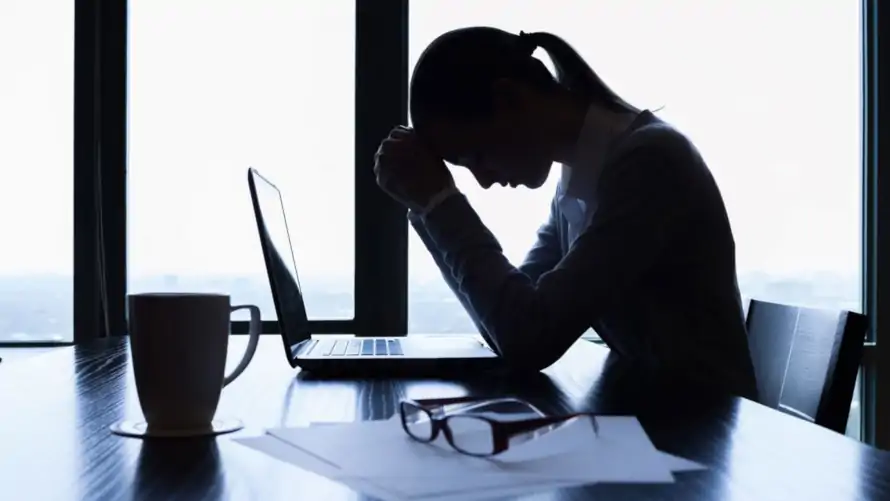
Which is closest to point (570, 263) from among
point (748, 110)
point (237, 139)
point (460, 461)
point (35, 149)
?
point (460, 461)

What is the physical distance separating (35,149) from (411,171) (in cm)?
139

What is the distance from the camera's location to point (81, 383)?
37.2 inches

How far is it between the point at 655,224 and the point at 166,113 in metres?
1.54

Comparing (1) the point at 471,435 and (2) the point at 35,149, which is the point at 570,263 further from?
(2) the point at 35,149

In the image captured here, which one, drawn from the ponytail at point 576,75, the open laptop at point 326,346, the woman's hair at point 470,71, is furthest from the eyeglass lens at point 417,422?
the ponytail at point 576,75

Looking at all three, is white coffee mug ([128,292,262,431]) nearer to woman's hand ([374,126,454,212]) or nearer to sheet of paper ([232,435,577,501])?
sheet of paper ([232,435,577,501])

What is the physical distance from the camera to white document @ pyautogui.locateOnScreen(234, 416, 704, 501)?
500mm

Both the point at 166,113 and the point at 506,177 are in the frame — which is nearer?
the point at 506,177

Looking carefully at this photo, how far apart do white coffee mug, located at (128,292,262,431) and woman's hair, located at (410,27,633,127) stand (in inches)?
27.6

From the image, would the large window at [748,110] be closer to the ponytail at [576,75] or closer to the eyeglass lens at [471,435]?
the ponytail at [576,75]

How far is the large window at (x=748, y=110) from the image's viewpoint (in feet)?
7.68

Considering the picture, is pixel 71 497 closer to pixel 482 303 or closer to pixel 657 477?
pixel 657 477

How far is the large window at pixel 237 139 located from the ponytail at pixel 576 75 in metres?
0.98

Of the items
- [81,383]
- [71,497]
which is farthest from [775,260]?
[71,497]
